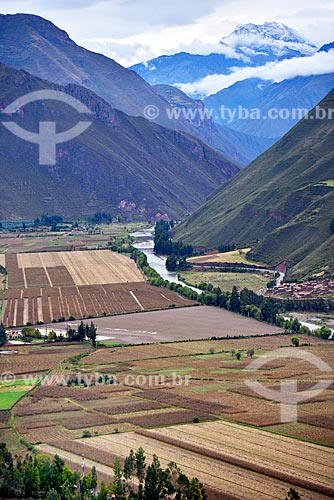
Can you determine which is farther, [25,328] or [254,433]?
[25,328]

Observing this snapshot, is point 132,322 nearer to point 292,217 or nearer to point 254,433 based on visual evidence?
point 254,433

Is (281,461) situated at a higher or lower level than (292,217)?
lower

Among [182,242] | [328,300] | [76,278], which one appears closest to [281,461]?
[328,300]

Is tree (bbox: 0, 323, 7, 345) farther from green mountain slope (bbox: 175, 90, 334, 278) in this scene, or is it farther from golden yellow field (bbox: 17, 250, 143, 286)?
green mountain slope (bbox: 175, 90, 334, 278)

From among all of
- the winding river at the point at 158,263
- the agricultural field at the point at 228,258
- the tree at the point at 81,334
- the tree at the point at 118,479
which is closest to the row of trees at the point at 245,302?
the winding river at the point at 158,263

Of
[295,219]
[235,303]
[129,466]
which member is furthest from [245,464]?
[295,219]

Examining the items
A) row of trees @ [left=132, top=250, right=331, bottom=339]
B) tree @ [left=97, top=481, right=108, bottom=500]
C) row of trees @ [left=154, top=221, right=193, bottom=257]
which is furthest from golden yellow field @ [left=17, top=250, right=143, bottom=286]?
tree @ [left=97, top=481, right=108, bottom=500]
